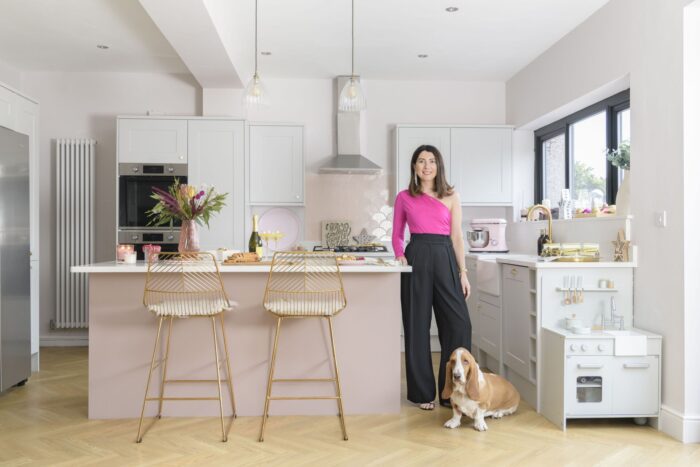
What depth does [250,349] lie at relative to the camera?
11.9ft

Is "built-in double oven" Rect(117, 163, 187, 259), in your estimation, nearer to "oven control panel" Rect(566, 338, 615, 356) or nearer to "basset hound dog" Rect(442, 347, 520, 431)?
"basset hound dog" Rect(442, 347, 520, 431)

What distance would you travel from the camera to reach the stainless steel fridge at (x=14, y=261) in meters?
4.20

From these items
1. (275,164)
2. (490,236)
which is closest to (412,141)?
(490,236)

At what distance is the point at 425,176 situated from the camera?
152 inches

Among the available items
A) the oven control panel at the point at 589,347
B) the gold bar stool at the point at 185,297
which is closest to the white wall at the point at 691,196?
the oven control panel at the point at 589,347

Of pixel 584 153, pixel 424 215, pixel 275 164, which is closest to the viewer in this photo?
pixel 424 215

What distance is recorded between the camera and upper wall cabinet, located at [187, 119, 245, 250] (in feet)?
18.9

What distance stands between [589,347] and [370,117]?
3.62 m

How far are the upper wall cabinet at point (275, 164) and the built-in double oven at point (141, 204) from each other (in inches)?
26.4

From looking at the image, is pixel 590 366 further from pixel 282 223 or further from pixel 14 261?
pixel 14 261

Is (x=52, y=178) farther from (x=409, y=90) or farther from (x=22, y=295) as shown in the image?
(x=409, y=90)

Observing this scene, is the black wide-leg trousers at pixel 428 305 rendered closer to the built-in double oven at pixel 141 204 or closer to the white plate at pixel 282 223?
the white plate at pixel 282 223

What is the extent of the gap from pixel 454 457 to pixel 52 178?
4.96 metres

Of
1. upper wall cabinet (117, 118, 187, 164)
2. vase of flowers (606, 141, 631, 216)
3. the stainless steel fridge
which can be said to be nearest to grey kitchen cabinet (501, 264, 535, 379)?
vase of flowers (606, 141, 631, 216)
